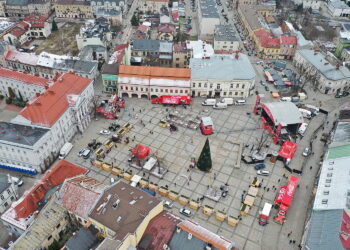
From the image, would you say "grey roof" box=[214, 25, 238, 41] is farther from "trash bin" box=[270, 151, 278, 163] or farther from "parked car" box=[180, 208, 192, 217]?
"parked car" box=[180, 208, 192, 217]

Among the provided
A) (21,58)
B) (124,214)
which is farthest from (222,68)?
(21,58)

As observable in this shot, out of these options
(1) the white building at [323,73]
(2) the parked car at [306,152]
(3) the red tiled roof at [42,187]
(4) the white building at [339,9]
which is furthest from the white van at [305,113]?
(4) the white building at [339,9]

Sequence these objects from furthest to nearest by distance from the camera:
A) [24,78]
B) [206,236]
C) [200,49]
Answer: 1. [200,49]
2. [24,78]
3. [206,236]

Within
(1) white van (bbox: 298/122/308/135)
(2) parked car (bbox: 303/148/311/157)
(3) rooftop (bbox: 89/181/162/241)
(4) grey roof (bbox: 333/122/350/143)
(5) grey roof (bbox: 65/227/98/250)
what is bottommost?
(2) parked car (bbox: 303/148/311/157)

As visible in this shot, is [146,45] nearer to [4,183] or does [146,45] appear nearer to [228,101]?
[228,101]

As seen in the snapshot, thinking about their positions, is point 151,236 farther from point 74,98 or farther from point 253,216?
point 74,98

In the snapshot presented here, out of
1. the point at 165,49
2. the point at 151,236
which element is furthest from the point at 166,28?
the point at 151,236

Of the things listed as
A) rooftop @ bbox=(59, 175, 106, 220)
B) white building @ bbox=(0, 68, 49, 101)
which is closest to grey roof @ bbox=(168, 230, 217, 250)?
rooftop @ bbox=(59, 175, 106, 220)
